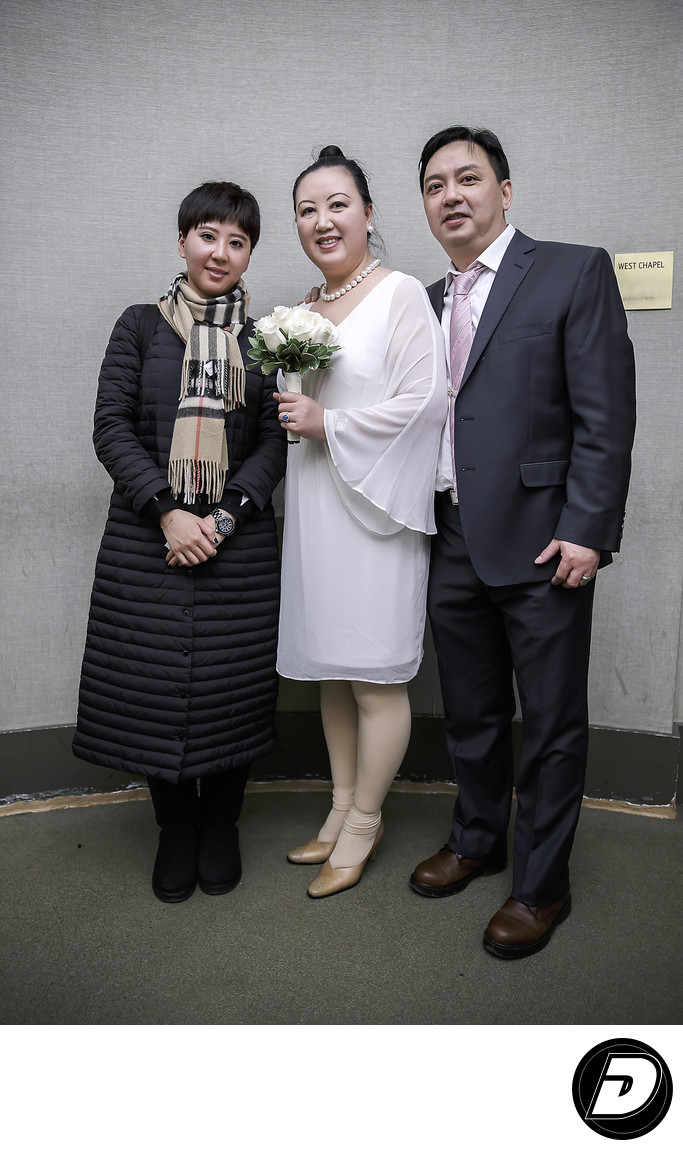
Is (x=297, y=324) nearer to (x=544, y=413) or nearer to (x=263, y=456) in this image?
(x=263, y=456)

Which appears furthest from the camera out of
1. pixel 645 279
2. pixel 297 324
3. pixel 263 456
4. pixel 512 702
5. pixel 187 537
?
pixel 645 279

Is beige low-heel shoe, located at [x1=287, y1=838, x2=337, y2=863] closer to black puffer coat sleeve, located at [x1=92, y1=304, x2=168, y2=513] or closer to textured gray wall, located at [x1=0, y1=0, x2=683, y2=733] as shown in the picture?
black puffer coat sleeve, located at [x1=92, y1=304, x2=168, y2=513]

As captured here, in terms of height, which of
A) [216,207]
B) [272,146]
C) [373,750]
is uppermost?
[272,146]

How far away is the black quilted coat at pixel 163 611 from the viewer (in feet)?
5.99

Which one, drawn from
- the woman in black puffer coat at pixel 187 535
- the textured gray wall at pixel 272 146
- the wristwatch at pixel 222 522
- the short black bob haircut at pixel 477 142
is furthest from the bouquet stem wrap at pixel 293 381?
the textured gray wall at pixel 272 146

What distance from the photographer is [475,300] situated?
5.95ft

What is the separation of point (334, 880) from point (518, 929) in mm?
488

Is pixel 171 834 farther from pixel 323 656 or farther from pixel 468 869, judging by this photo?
pixel 468 869

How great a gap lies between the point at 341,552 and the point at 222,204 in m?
0.88

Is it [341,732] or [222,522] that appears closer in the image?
[222,522]

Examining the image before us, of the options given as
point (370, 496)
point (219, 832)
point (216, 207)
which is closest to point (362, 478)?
point (370, 496)

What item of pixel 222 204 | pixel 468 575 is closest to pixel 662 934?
pixel 468 575

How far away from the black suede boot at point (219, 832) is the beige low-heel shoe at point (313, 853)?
17cm

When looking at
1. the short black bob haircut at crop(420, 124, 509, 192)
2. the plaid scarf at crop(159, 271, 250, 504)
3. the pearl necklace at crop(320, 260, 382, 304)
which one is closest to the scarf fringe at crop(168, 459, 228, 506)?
the plaid scarf at crop(159, 271, 250, 504)
